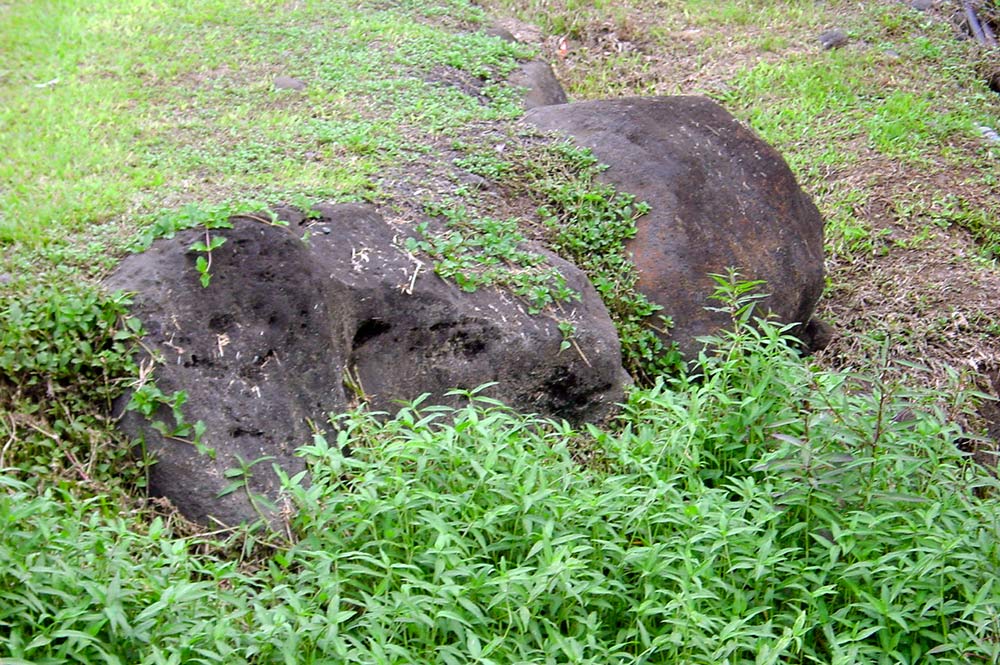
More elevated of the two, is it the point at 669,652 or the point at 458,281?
the point at 458,281

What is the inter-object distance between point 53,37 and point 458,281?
3.93m

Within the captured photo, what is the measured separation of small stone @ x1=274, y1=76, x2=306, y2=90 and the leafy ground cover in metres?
0.07

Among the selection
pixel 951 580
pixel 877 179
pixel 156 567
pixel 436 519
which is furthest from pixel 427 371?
pixel 877 179

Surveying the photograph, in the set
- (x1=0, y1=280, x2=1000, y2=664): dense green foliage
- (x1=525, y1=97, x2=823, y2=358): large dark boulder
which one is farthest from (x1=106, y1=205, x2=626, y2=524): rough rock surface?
(x1=525, y1=97, x2=823, y2=358): large dark boulder

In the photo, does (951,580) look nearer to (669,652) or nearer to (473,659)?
(669,652)

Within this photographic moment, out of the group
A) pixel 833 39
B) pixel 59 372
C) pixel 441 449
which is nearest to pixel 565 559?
pixel 441 449

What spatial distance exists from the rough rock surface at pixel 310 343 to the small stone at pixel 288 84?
2.04 metres

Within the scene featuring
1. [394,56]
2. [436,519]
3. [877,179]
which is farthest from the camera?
[877,179]

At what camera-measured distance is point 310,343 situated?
14.3 feet

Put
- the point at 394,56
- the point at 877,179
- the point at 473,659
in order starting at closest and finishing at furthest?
the point at 473,659, the point at 394,56, the point at 877,179

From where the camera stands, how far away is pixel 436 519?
3.33 meters

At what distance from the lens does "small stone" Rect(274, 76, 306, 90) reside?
6664 mm

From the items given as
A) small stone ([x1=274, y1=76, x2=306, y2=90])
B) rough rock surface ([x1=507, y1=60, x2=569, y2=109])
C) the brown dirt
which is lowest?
the brown dirt

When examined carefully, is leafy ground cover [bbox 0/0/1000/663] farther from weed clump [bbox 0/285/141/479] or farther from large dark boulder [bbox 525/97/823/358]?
large dark boulder [bbox 525/97/823/358]
